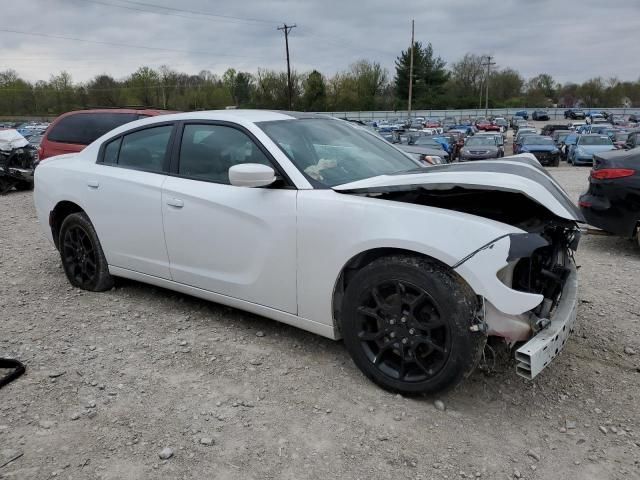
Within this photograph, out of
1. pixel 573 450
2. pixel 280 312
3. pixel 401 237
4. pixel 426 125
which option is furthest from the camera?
pixel 426 125

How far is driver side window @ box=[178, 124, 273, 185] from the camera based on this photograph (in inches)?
142

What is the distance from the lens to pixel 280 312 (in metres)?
3.42

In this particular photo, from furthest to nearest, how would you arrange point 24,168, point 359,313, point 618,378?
point 24,168 → point 618,378 → point 359,313

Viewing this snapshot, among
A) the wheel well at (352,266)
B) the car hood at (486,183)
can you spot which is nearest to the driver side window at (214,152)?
the car hood at (486,183)

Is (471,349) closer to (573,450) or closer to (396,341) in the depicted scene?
(396,341)

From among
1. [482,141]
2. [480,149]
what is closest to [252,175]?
[480,149]

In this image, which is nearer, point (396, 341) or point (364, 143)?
point (396, 341)

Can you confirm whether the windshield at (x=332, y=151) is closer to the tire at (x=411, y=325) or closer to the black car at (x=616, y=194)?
the tire at (x=411, y=325)

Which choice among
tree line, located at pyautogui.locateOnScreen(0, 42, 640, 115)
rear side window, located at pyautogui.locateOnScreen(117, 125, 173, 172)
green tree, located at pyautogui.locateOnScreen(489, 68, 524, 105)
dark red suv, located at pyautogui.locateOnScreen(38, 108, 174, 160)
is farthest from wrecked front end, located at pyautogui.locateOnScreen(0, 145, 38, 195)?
green tree, located at pyautogui.locateOnScreen(489, 68, 524, 105)

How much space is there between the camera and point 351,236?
2986 millimetres

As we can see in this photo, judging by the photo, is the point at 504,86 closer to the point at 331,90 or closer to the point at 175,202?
the point at 331,90

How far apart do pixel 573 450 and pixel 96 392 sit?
2592 millimetres

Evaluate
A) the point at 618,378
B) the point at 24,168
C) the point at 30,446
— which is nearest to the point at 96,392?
the point at 30,446

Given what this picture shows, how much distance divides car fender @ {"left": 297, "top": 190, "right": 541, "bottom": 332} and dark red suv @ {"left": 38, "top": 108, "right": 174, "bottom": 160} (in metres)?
6.10
